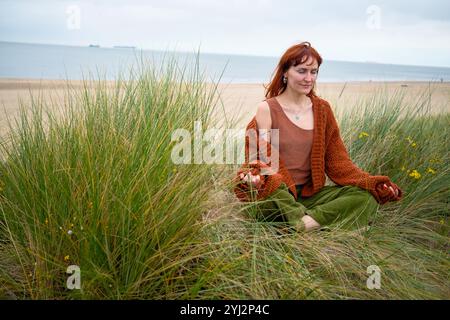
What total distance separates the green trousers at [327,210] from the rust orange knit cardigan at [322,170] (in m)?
0.05

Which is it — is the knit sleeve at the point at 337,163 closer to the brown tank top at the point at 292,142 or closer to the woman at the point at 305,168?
the woman at the point at 305,168

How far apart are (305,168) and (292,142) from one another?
22cm

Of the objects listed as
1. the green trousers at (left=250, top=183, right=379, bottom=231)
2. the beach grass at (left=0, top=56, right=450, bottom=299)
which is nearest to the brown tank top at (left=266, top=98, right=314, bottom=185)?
the green trousers at (left=250, top=183, right=379, bottom=231)

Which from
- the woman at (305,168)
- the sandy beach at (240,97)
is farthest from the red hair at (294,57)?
the sandy beach at (240,97)

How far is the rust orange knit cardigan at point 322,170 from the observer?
2680 millimetres

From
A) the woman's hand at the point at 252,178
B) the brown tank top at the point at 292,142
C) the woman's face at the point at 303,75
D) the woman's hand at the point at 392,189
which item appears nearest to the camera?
the woman's hand at the point at 252,178

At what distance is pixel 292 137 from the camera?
9.55ft

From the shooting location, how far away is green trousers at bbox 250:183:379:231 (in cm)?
262

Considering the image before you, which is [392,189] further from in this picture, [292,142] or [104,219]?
[104,219]

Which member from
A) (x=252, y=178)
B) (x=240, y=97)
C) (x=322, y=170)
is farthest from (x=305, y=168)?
(x=240, y=97)

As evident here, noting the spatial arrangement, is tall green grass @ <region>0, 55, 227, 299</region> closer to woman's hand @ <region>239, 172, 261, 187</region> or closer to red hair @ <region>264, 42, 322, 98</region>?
woman's hand @ <region>239, 172, 261, 187</region>

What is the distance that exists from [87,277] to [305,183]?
1.75 metres
